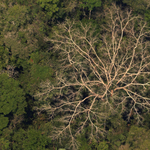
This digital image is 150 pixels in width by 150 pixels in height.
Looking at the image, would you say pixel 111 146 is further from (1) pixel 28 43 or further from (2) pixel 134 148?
(1) pixel 28 43

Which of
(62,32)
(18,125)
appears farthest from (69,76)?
(18,125)

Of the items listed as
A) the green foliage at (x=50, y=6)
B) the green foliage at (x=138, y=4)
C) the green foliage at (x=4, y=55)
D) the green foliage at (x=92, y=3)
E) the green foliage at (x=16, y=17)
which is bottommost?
the green foliage at (x=4, y=55)

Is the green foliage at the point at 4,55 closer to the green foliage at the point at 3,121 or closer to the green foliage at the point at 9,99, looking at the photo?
the green foliage at the point at 9,99

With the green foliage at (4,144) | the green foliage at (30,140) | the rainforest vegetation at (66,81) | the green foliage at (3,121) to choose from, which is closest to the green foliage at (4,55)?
the rainforest vegetation at (66,81)

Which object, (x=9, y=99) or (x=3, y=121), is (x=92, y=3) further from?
(x=3, y=121)

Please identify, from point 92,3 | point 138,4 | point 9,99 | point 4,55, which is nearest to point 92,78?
point 92,3

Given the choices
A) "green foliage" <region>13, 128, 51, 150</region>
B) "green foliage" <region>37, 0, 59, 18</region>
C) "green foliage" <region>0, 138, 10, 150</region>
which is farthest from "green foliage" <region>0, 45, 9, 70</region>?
"green foliage" <region>0, 138, 10, 150</region>

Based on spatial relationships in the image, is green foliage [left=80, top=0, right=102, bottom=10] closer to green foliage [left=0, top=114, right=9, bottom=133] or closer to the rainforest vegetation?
the rainforest vegetation
